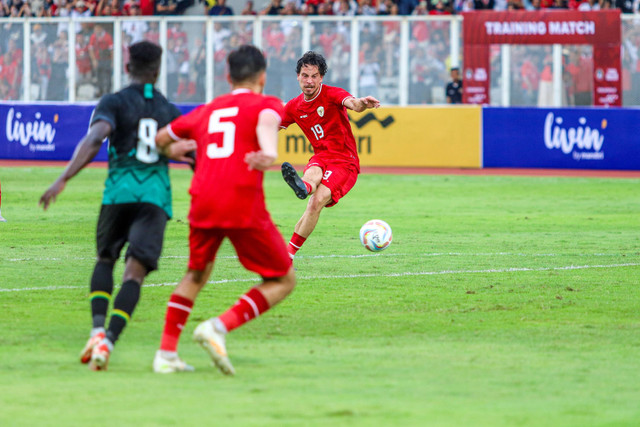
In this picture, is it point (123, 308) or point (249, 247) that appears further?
point (123, 308)

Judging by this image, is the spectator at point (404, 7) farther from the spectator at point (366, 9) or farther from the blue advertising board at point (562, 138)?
the blue advertising board at point (562, 138)

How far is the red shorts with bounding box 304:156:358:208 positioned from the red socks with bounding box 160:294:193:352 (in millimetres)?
5080

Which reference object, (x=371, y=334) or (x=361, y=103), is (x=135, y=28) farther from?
(x=371, y=334)

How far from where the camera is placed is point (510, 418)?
5160 millimetres

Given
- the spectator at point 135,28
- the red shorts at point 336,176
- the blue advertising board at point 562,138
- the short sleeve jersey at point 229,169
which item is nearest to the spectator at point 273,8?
the spectator at point 135,28

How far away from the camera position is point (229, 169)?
6051 millimetres

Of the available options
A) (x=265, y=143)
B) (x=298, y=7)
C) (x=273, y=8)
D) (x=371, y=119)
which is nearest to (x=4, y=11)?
(x=273, y=8)

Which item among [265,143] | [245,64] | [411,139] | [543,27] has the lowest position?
[411,139]

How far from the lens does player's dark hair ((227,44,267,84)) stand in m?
6.22

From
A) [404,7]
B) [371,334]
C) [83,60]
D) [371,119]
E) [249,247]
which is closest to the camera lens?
[249,247]

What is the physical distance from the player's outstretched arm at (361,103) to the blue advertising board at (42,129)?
15.5m

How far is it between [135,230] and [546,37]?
20224 mm

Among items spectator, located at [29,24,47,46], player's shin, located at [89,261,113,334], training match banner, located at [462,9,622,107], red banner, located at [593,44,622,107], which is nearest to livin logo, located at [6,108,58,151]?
spectator, located at [29,24,47,46]

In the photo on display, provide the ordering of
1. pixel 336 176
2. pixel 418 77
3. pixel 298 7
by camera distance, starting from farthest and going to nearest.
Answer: pixel 298 7
pixel 418 77
pixel 336 176
